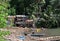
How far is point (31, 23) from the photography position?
23.0 meters

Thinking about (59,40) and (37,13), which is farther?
(37,13)

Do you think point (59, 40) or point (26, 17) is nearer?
point (59, 40)

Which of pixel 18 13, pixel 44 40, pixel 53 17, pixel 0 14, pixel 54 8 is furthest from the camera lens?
pixel 18 13

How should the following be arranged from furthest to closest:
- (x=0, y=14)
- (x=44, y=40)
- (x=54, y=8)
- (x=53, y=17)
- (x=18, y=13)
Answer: (x=18, y=13) < (x=54, y=8) < (x=53, y=17) < (x=44, y=40) < (x=0, y=14)

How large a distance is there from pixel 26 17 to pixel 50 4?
3055 mm

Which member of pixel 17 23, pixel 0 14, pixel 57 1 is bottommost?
pixel 17 23

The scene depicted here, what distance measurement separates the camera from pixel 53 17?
2294 centimetres

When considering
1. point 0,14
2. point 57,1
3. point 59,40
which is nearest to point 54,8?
point 57,1

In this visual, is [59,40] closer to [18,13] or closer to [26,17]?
[26,17]

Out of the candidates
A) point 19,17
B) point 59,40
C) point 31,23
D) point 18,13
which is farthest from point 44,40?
point 18,13

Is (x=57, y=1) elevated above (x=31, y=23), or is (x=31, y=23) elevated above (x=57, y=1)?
(x=57, y=1)

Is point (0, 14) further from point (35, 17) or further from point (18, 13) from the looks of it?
point (18, 13)

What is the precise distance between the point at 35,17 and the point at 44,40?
29.2 feet

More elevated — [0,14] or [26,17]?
[0,14]
